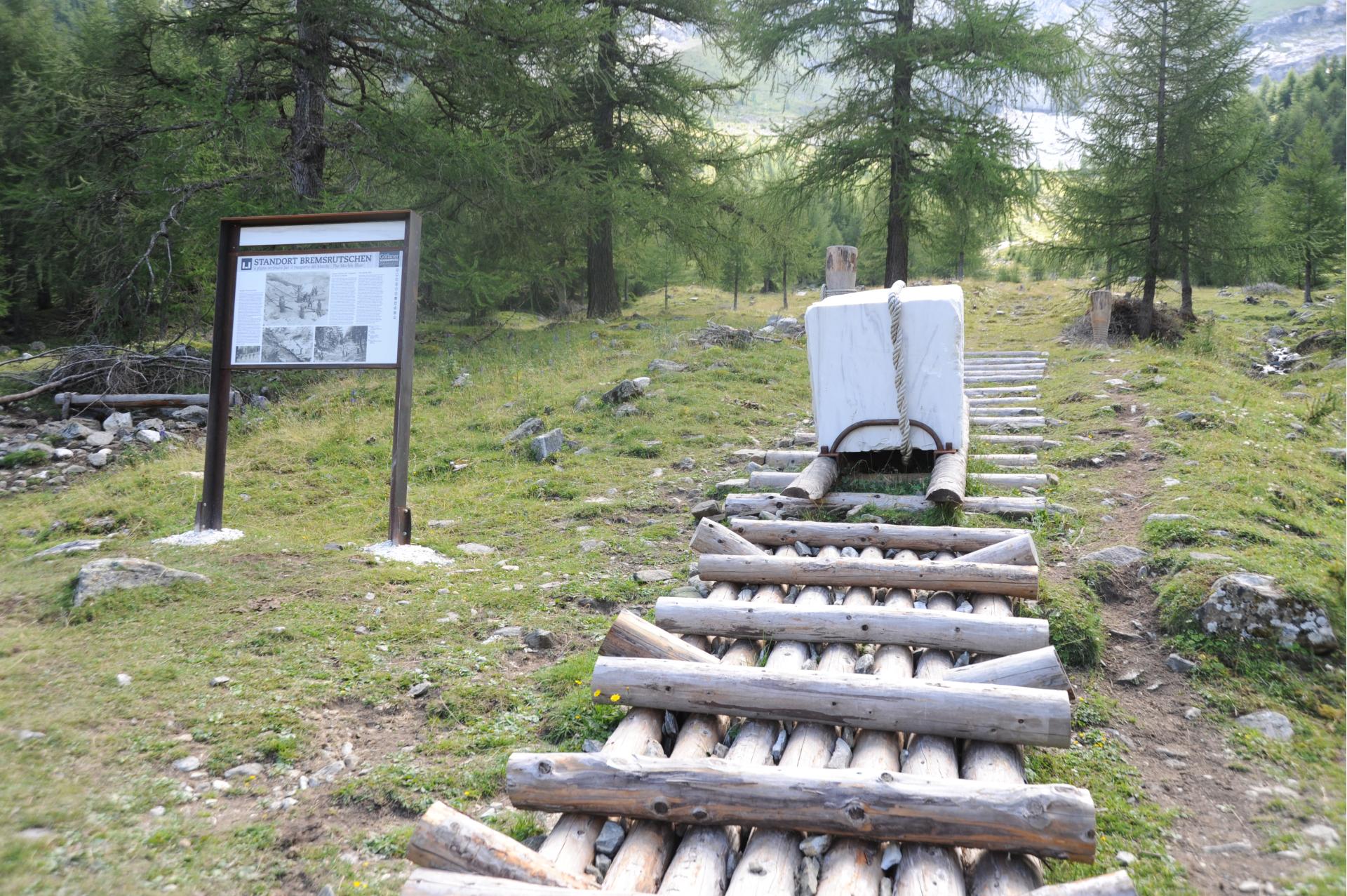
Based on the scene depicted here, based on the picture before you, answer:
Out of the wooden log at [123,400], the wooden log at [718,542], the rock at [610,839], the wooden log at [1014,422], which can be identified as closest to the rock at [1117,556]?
the wooden log at [718,542]

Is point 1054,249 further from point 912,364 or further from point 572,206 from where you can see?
point 912,364

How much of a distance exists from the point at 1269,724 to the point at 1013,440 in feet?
17.3

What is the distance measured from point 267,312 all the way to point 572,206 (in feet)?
39.2

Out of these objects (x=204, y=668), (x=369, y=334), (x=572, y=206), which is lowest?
(x=204, y=668)

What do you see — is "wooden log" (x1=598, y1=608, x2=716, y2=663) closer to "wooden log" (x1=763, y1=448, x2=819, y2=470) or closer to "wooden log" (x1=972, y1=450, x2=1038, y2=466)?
"wooden log" (x1=763, y1=448, x2=819, y2=470)

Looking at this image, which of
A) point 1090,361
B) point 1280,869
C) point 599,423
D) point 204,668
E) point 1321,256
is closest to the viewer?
point 1280,869

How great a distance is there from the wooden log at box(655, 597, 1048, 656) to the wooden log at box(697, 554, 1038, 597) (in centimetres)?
46

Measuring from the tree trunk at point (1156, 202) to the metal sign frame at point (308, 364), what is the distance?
16296 millimetres

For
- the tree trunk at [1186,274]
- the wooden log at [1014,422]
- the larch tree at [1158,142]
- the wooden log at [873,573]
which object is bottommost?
the wooden log at [873,573]

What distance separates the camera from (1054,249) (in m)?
19.8

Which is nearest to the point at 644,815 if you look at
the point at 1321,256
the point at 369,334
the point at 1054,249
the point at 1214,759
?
the point at 1214,759

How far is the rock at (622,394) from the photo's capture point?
10.7m

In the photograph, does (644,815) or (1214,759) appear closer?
(644,815)

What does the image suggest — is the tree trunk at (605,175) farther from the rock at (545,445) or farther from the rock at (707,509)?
the rock at (707,509)
